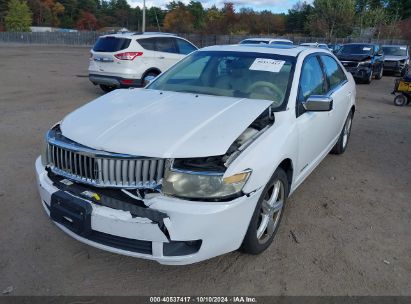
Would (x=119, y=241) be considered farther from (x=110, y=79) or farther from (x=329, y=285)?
(x=110, y=79)

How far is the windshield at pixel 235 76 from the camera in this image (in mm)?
3819

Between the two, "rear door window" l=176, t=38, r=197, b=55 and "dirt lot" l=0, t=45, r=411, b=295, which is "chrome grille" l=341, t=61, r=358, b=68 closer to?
"rear door window" l=176, t=38, r=197, b=55

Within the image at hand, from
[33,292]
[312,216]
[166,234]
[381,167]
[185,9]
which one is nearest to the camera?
[166,234]

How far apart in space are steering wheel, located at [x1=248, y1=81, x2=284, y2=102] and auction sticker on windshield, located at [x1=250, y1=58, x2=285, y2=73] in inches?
7.5

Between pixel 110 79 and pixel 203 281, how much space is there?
840cm

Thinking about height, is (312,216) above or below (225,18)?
below

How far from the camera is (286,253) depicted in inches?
129

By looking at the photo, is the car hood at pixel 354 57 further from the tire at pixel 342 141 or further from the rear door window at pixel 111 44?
the tire at pixel 342 141

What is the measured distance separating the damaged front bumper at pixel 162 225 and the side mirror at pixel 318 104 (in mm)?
1300

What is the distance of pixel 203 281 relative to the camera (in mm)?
2898

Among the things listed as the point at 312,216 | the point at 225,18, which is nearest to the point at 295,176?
the point at 312,216

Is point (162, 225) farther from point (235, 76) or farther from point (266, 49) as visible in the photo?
point (266, 49)

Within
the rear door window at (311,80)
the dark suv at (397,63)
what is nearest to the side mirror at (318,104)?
the rear door window at (311,80)

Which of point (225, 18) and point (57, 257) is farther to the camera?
point (225, 18)
